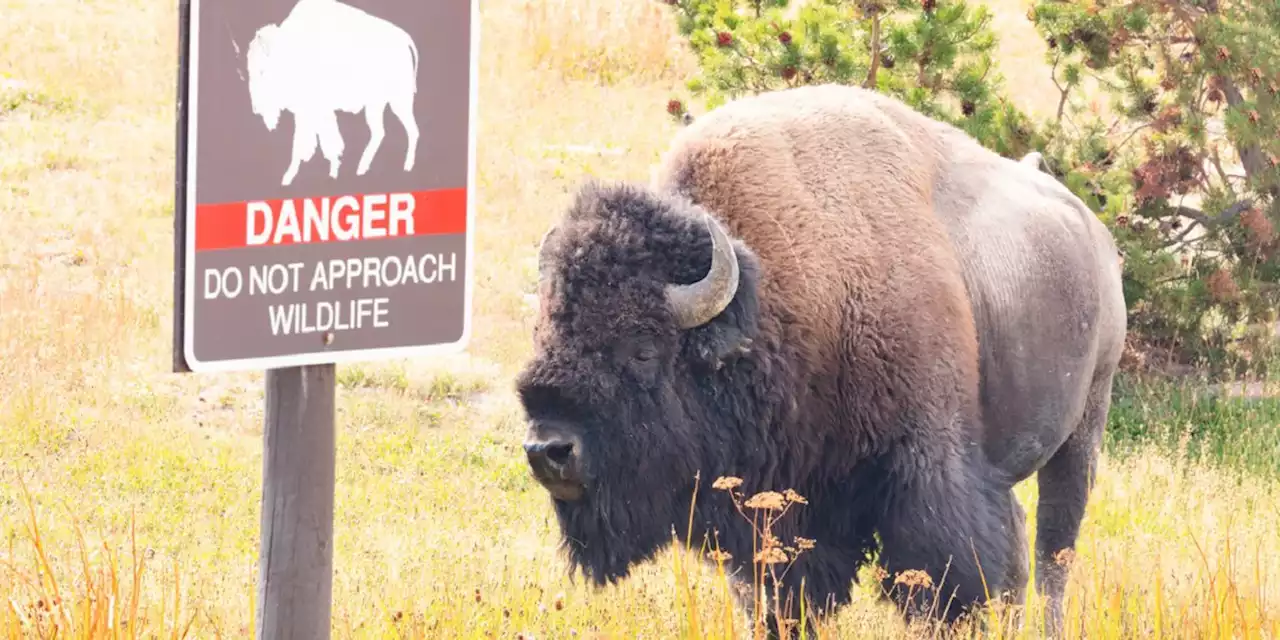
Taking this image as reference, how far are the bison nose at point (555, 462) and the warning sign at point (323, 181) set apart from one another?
1396mm

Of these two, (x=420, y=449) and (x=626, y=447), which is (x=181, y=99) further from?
(x=420, y=449)

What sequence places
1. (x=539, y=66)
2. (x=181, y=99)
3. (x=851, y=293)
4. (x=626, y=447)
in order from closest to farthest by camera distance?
(x=181, y=99)
(x=626, y=447)
(x=851, y=293)
(x=539, y=66)

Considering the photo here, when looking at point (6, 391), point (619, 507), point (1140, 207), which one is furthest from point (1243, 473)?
point (6, 391)

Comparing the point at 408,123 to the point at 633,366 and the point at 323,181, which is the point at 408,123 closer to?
the point at 323,181

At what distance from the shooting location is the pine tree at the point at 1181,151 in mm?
10156

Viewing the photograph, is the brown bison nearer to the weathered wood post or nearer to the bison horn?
the bison horn

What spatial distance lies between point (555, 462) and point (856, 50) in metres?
5.71

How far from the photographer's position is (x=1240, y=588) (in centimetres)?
621

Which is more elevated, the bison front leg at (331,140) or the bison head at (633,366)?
the bison front leg at (331,140)

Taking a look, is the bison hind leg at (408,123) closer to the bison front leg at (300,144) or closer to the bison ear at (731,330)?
the bison front leg at (300,144)

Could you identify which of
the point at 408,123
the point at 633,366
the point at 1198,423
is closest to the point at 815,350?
the point at 633,366

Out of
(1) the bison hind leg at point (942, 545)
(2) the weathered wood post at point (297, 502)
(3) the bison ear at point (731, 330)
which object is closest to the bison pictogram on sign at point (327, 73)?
(2) the weathered wood post at point (297, 502)

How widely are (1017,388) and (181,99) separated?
13.1 feet

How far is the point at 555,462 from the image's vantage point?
4910 millimetres
